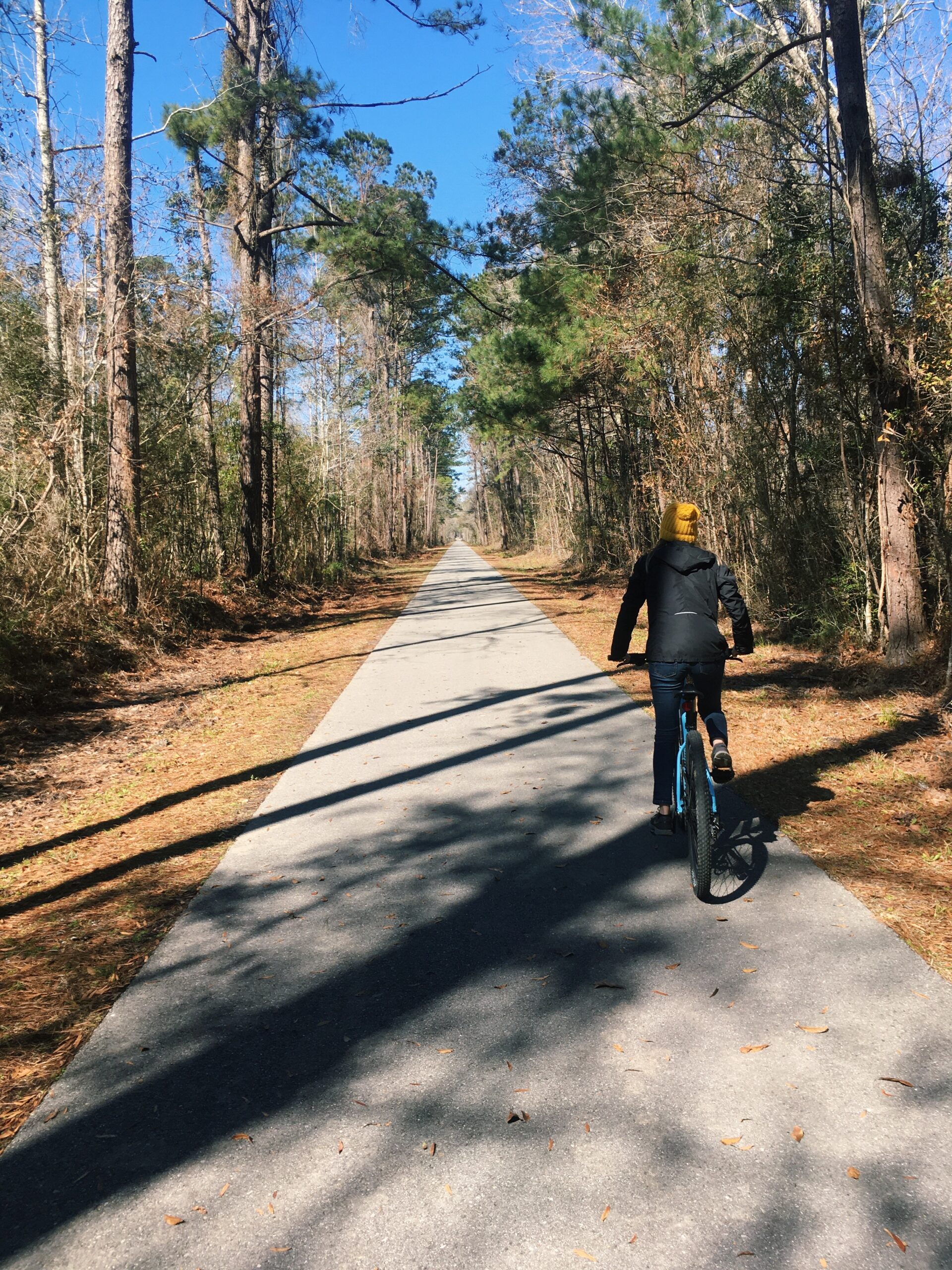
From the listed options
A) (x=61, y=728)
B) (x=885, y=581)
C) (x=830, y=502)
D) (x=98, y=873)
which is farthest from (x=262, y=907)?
(x=830, y=502)

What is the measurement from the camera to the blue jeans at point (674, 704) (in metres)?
4.62

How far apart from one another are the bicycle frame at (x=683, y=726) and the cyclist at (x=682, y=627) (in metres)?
0.03

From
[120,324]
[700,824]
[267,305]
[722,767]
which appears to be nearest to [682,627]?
[722,767]

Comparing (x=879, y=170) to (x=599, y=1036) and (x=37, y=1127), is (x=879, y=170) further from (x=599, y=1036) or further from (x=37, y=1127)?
(x=37, y=1127)

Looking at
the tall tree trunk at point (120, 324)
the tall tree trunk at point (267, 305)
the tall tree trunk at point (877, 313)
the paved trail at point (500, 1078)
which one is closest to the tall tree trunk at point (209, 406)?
the tall tree trunk at point (267, 305)

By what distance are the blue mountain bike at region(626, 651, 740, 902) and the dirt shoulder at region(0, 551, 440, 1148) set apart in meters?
2.65

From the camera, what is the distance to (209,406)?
16.0m

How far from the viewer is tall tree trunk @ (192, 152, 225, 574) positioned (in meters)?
15.4

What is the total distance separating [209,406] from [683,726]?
13.7 m

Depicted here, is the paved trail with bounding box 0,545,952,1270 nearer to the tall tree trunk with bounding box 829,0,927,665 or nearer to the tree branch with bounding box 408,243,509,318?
the tall tree trunk with bounding box 829,0,927,665

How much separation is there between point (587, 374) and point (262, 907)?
55.7 ft

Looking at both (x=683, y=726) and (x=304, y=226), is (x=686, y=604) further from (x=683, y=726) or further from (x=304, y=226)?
(x=304, y=226)

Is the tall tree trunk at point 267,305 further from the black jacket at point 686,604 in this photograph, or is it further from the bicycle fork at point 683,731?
the bicycle fork at point 683,731

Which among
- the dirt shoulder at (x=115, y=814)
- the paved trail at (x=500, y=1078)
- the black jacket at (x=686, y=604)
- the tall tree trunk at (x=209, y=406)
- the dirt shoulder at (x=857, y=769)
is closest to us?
the paved trail at (x=500, y=1078)
